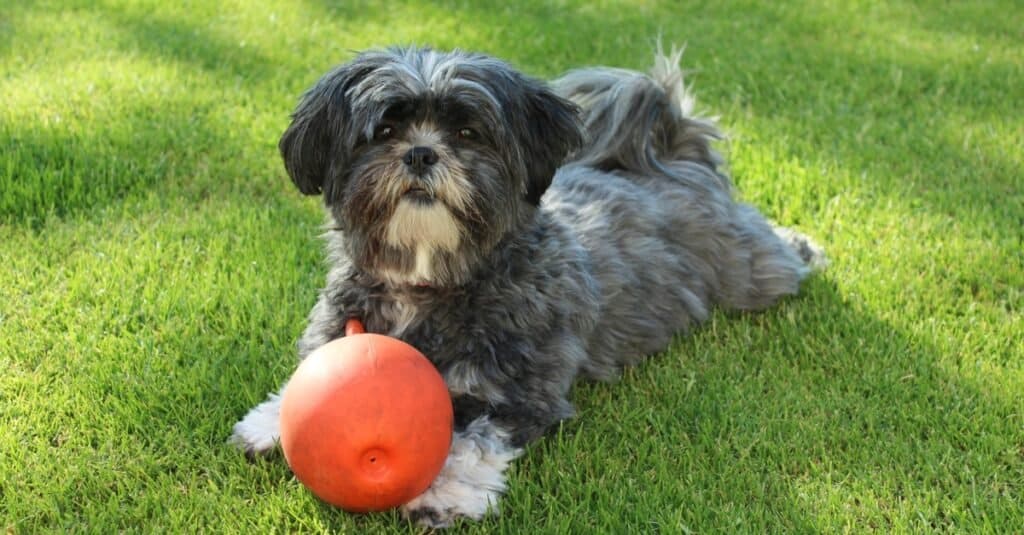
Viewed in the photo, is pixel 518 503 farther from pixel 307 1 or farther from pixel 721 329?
pixel 307 1

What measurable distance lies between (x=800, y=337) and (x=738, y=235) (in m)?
0.68

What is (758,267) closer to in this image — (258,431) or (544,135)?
(544,135)

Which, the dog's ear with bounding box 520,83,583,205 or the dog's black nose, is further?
the dog's ear with bounding box 520,83,583,205

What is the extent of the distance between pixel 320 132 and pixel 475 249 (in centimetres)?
67

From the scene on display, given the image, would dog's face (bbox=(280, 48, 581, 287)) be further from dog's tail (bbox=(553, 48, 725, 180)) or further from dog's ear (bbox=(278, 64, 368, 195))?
dog's tail (bbox=(553, 48, 725, 180))

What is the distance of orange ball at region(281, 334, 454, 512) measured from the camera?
326 cm

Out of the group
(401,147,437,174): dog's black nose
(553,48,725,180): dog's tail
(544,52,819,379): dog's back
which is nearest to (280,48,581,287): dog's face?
(401,147,437,174): dog's black nose

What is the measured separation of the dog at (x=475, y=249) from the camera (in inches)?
140

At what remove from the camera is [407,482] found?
336 cm

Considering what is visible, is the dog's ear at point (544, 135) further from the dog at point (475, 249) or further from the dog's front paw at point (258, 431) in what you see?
the dog's front paw at point (258, 431)

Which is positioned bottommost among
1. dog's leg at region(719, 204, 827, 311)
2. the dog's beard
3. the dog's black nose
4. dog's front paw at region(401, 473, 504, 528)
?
dog's leg at region(719, 204, 827, 311)

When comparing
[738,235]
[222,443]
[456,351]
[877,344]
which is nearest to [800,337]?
[877,344]

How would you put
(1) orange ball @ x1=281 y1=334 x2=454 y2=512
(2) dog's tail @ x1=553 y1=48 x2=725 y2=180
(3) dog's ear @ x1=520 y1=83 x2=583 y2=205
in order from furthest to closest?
(2) dog's tail @ x1=553 y1=48 x2=725 y2=180 < (3) dog's ear @ x1=520 y1=83 x2=583 y2=205 < (1) orange ball @ x1=281 y1=334 x2=454 y2=512

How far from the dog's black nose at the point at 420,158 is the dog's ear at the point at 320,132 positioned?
0.30 metres
